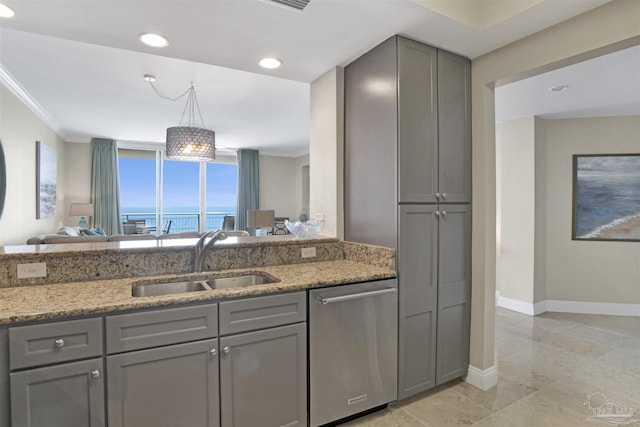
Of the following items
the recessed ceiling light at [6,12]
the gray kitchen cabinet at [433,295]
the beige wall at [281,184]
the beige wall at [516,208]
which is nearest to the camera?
the recessed ceiling light at [6,12]

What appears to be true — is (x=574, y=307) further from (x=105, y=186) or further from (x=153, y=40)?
(x=105, y=186)

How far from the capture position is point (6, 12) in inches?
68.9

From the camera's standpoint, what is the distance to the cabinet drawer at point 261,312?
157cm

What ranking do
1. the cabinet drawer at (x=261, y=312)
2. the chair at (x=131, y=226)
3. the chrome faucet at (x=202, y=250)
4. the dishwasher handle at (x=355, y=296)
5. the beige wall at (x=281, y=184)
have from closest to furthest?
the cabinet drawer at (x=261, y=312) → the dishwasher handle at (x=355, y=296) → the chrome faucet at (x=202, y=250) → the chair at (x=131, y=226) → the beige wall at (x=281, y=184)

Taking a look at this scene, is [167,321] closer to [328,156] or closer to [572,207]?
[328,156]

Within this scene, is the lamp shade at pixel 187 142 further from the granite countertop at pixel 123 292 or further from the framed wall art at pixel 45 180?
the granite countertop at pixel 123 292

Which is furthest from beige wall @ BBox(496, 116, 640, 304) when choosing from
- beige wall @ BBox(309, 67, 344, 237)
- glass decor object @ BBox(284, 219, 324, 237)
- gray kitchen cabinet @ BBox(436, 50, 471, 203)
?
glass decor object @ BBox(284, 219, 324, 237)

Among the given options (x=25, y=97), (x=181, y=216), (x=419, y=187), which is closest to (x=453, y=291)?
(x=419, y=187)

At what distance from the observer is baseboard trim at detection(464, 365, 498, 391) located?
7.62 ft

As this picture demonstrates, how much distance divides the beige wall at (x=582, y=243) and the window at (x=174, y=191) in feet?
21.8

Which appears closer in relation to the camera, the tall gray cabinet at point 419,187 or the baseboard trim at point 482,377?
the tall gray cabinet at point 419,187

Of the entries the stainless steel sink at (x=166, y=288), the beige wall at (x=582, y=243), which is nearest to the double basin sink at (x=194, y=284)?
the stainless steel sink at (x=166, y=288)

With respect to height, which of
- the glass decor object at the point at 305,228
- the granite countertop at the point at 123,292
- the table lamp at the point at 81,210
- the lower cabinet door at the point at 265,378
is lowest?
the lower cabinet door at the point at 265,378

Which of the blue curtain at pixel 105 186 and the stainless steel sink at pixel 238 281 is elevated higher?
the blue curtain at pixel 105 186
